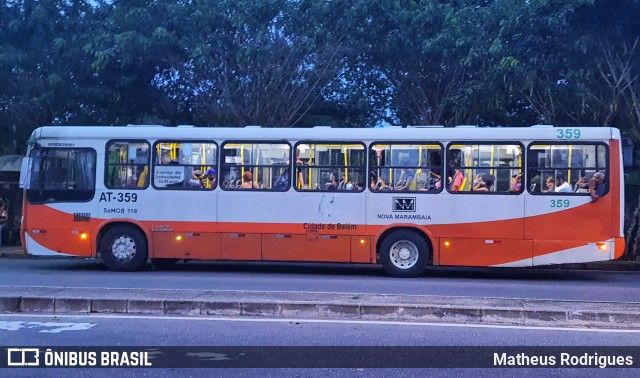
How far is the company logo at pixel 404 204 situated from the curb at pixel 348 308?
418 cm

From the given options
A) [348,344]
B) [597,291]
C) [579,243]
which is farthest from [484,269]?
[348,344]

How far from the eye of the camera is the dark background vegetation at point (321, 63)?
666 inches

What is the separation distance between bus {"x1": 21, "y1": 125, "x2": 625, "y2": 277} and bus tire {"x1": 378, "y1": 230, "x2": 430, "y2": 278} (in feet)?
0.09

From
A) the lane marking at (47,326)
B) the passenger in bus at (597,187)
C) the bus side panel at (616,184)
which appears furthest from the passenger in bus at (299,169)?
the lane marking at (47,326)

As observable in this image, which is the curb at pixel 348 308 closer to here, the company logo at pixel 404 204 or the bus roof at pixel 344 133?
the company logo at pixel 404 204

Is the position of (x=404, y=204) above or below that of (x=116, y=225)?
above

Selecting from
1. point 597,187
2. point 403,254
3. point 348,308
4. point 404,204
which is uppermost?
point 597,187

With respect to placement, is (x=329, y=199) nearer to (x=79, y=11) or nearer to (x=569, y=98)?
(x=569, y=98)

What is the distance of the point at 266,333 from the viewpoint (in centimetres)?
839

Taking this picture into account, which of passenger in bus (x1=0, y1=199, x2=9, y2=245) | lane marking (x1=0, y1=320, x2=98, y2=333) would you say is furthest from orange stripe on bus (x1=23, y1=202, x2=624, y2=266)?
lane marking (x1=0, y1=320, x2=98, y2=333)

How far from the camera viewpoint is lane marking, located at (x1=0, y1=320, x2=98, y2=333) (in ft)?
27.9

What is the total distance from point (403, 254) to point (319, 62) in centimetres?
688

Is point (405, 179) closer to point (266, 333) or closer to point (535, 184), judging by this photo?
point (535, 184)

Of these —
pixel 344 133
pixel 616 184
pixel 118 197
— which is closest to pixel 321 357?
pixel 344 133
